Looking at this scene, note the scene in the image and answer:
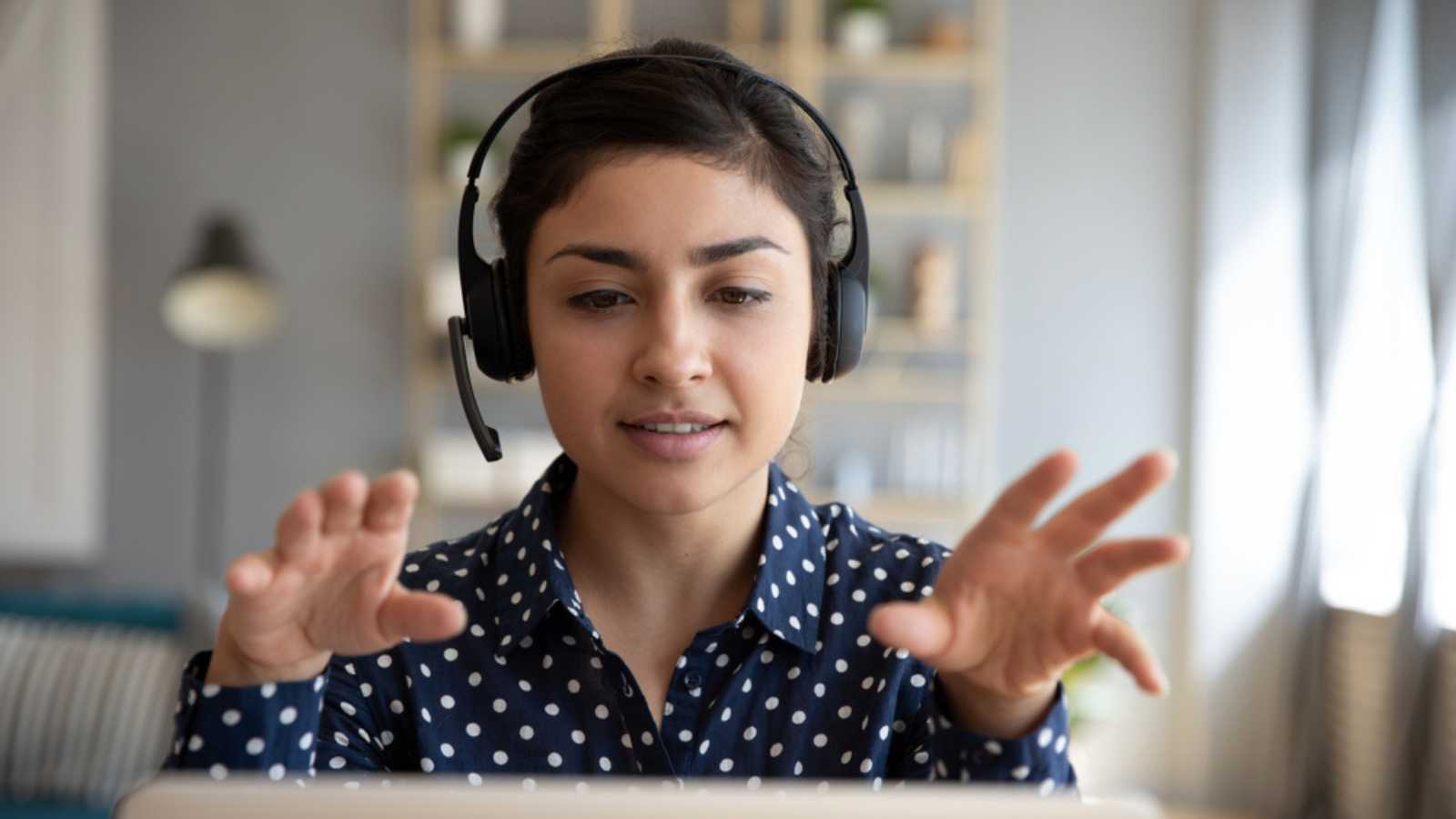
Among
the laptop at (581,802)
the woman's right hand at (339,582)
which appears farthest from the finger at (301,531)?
the laptop at (581,802)

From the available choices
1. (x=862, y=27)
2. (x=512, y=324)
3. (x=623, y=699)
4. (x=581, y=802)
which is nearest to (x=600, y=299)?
(x=512, y=324)

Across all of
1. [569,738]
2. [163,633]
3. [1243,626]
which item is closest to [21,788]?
[163,633]

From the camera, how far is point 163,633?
3.32 metres

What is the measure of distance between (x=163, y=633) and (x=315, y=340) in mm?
1636

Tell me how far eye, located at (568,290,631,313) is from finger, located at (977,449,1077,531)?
37 cm

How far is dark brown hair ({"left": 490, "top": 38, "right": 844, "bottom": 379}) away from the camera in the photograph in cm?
116

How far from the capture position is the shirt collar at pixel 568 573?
1.17m

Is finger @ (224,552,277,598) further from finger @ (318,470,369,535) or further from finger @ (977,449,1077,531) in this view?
finger @ (977,449,1077,531)

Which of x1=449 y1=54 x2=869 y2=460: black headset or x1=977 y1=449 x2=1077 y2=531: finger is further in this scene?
x1=449 y1=54 x2=869 y2=460: black headset

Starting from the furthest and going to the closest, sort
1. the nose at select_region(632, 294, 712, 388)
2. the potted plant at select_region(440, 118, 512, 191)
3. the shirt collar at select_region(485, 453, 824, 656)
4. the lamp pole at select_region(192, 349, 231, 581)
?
the lamp pole at select_region(192, 349, 231, 581)
the potted plant at select_region(440, 118, 512, 191)
the shirt collar at select_region(485, 453, 824, 656)
the nose at select_region(632, 294, 712, 388)

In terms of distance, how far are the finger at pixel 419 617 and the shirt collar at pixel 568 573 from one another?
1.12ft

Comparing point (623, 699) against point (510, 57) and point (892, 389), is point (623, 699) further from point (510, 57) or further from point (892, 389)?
point (510, 57)

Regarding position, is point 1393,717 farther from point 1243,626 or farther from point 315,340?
point 315,340

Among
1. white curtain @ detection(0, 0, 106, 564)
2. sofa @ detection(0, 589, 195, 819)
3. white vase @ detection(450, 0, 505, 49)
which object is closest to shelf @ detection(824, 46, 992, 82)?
white vase @ detection(450, 0, 505, 49)
